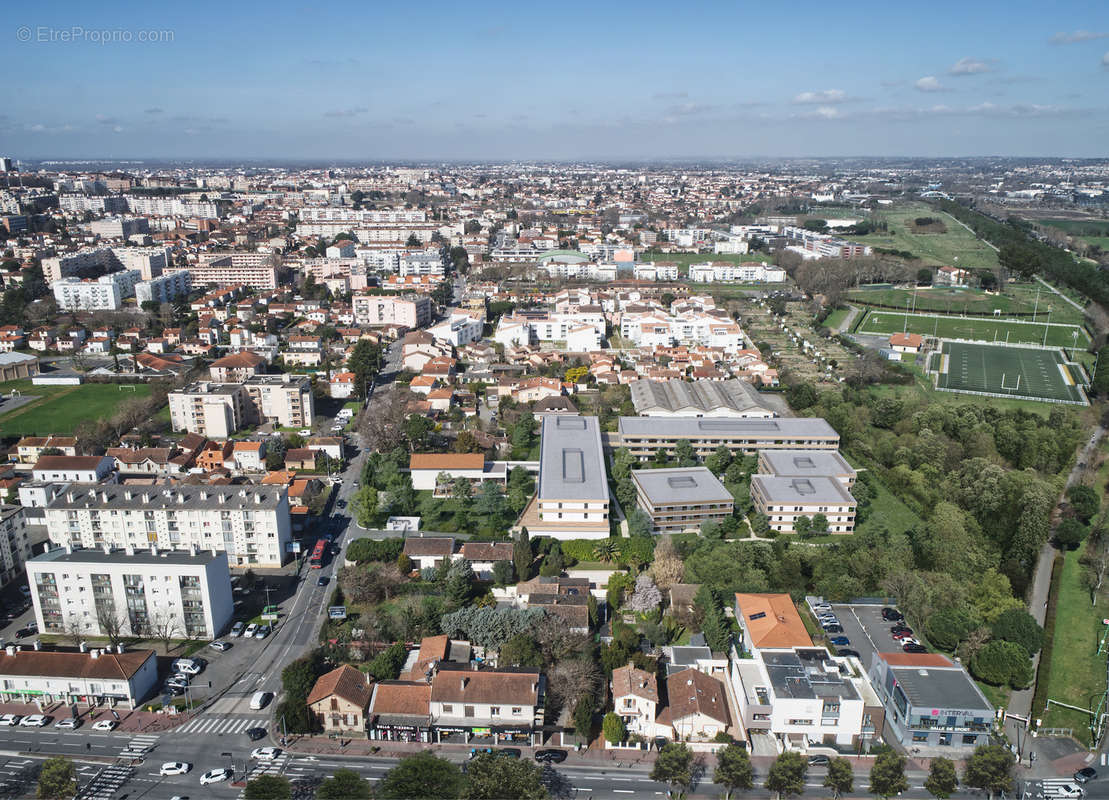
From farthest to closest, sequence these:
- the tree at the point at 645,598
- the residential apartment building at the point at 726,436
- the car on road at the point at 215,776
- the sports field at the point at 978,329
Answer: the sports field at the point at 978,329 < the residential apartment building at the point at 726,436 < the tree at the point at 645,598 < the car on road at the point at 215,776

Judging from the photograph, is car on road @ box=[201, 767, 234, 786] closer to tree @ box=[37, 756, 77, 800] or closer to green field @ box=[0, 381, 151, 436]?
tree @ box=[37, 756, 77, 800]

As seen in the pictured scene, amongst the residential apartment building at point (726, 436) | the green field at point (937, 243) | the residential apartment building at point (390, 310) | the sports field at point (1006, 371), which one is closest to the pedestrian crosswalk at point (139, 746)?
the residential apartment building at point (726, 436)

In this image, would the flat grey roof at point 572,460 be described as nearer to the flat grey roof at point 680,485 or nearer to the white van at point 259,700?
the flat grey roof at point 680,485

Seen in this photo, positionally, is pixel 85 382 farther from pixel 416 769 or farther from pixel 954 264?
pixel 954 264

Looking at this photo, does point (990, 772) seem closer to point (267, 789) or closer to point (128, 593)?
point (267, 789)

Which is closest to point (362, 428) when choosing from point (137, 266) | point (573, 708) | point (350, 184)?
point (573, 708)

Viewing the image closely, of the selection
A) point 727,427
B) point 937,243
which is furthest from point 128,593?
point 937,243
